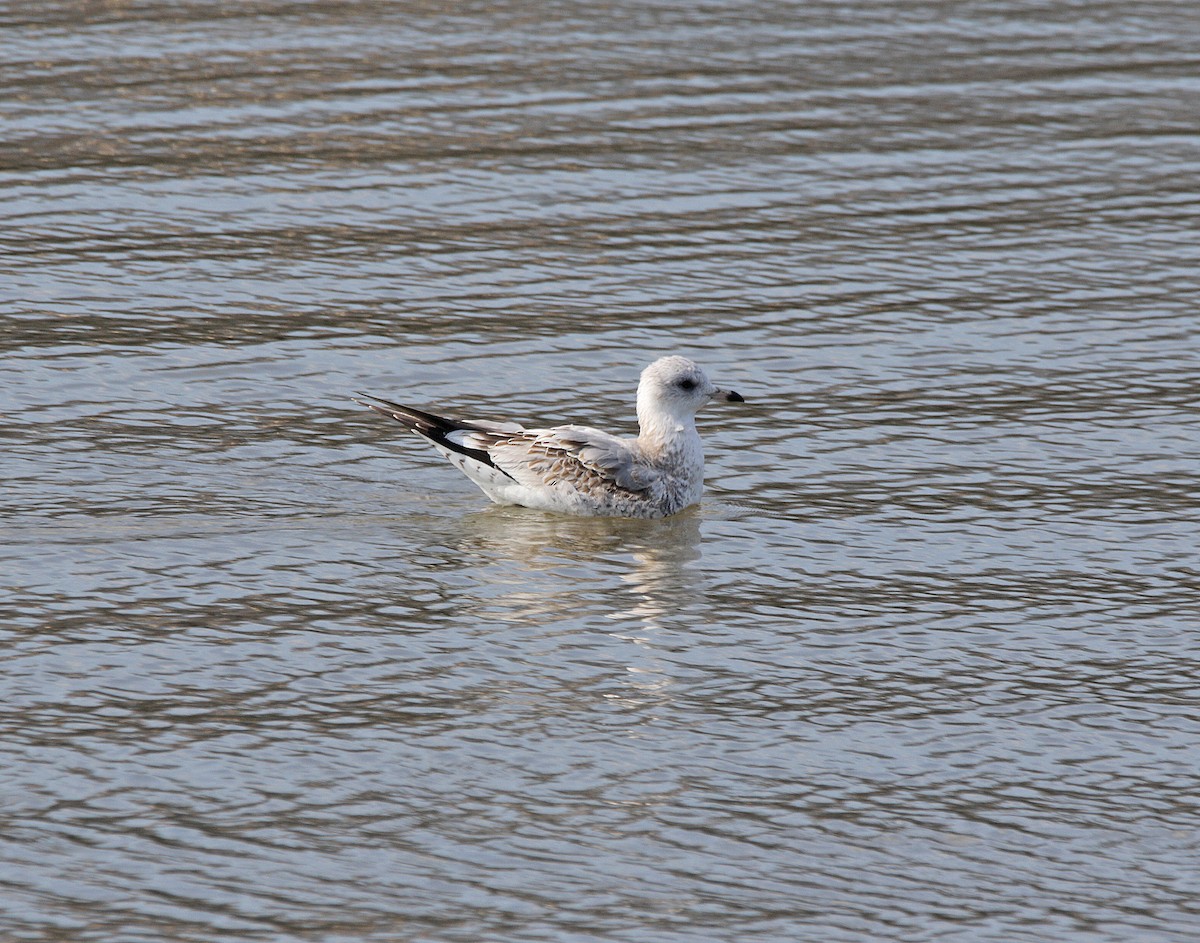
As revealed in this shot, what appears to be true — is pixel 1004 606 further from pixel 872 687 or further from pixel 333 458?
pixel 333 458

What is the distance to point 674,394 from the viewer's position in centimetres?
1537

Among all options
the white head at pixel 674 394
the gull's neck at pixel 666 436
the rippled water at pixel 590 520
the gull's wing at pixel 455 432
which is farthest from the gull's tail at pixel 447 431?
the white head at pixel 674 394

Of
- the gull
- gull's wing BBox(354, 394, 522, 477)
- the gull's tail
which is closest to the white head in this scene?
the gull

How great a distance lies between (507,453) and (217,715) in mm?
3996

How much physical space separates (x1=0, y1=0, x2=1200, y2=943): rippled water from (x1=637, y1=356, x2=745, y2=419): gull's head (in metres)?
0.71

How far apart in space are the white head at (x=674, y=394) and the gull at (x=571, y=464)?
0.43 ft

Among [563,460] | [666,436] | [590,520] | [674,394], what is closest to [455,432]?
[563,460]

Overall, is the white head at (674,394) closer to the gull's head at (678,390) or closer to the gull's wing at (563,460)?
the gull's head at (678,390)

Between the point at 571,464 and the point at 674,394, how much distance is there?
1076mm

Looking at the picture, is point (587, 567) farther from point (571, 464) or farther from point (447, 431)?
point (447, 431)

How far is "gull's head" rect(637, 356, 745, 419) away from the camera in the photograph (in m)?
15.3

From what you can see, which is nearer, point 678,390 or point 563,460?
point 563,460

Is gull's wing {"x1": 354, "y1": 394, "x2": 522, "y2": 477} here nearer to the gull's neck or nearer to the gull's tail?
the gull's tail

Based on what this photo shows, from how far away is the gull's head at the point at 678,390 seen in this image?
50.3 ft
